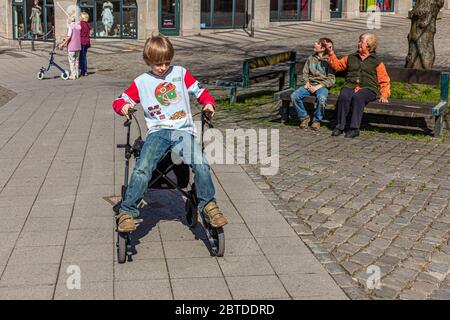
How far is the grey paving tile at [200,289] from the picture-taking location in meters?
4.89

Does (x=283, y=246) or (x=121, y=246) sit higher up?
(x=121, y=246)

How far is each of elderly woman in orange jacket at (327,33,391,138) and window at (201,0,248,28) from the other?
2056cm

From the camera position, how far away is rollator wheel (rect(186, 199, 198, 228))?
623 cm

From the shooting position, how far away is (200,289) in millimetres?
5020

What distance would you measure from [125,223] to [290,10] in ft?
94.5

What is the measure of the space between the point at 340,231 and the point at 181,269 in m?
1.63

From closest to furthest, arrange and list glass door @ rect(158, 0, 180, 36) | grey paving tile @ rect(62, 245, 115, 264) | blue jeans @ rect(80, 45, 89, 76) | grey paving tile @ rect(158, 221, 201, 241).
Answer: grey paving tile @ rect(62, 245, 115, 264) < grey paving tile @ rect(158, 221, 201, 241) < blue jeans @ rect(80, 45, 89, 76) < glass door @ rect(158, 0, 180, 36)

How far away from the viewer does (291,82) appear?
42.0 ft

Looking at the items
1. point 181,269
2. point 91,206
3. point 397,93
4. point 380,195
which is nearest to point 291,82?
point 397,93

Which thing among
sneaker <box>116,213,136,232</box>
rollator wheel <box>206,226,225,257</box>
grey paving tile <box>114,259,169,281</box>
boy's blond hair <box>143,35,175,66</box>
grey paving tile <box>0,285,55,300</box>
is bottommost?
grey paving tile <box>0,285,55,300</box>

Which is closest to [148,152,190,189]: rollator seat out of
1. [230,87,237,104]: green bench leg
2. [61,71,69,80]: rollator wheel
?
[230,87,237,104]: green bench leg

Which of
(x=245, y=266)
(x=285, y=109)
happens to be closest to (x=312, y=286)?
(x=245, y=266)

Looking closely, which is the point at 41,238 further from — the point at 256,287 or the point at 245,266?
the point at 256,287

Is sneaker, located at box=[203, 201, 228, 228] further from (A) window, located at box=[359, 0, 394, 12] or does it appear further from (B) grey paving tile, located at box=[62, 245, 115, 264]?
(A) window, located at box=[359, 0, 394, 12]
